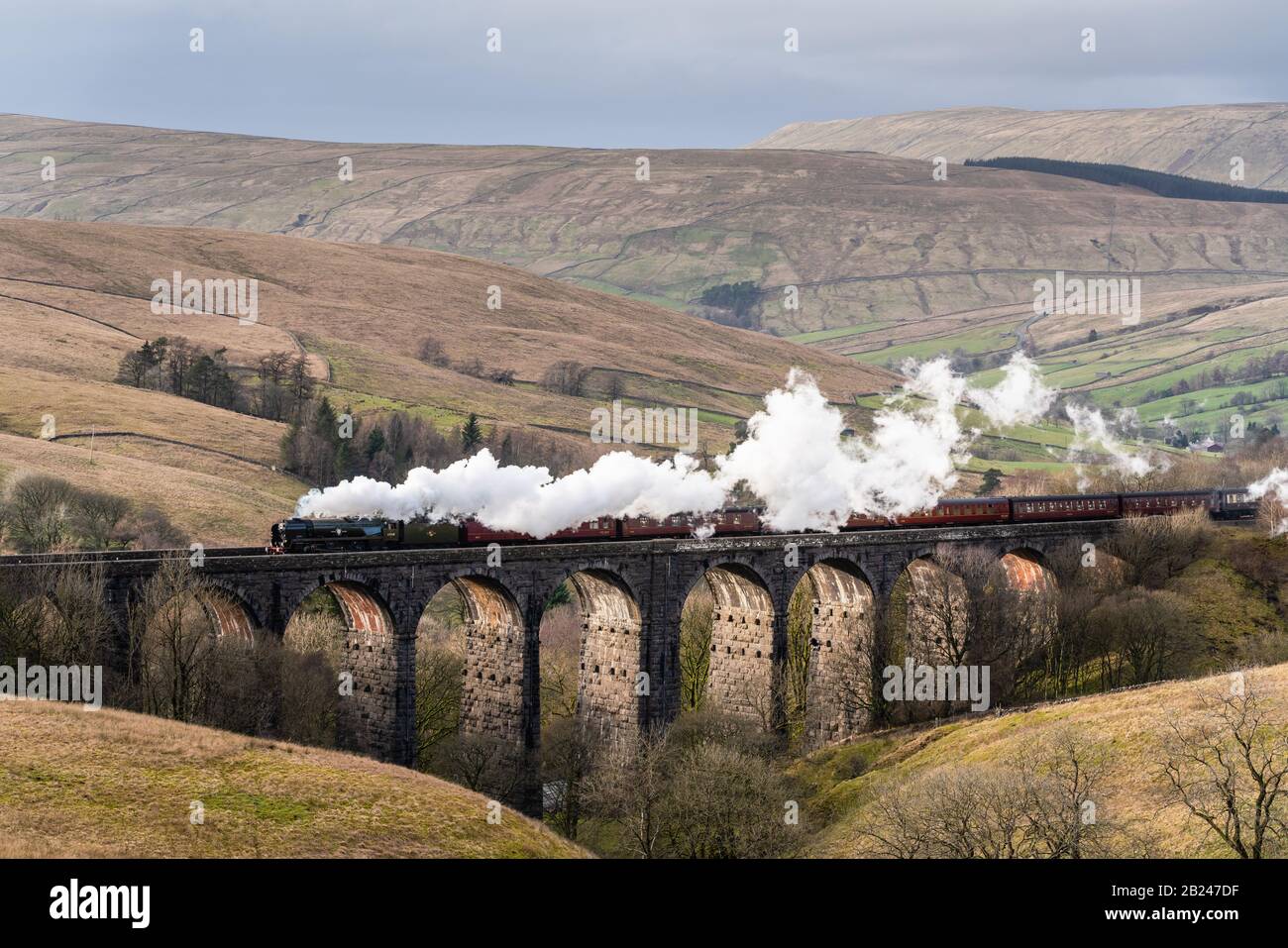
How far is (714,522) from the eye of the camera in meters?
78.8

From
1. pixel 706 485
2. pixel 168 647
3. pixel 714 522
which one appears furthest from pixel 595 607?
pixel 168 647

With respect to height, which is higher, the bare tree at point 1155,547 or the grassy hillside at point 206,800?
the bare tree at point 1155,547

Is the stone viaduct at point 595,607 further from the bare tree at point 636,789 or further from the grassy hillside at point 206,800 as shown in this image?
the grassy hillside at point 206,800

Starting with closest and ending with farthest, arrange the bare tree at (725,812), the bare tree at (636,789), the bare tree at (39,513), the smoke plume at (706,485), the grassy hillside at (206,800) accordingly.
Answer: the grassy hillside at (206,800), the bare tree at (725,812), the bare tree at (636,789), the smoke plume at (706,485), the bare tree at (39,513)

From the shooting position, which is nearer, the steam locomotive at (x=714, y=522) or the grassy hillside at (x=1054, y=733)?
the grassy hillside at (x=1054, y=733)

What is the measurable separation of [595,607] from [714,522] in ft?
26.2

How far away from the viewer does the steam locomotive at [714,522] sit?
6381 cm

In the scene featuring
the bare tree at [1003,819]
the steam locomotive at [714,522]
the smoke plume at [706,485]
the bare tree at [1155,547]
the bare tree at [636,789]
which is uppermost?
the smoke plume at [706,485]

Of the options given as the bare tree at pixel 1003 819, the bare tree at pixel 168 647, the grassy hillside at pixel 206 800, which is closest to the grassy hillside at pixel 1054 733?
the bare tree at pixel 1003 819

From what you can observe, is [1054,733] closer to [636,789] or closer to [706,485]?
[636,789]

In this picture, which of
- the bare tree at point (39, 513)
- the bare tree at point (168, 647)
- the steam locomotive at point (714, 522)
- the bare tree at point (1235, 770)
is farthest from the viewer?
the bare tree at point (39, 513)

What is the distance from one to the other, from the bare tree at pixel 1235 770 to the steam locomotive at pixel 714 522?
26.6 m
